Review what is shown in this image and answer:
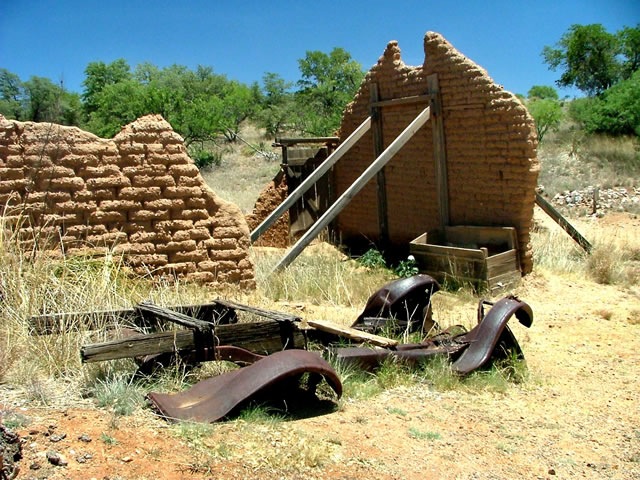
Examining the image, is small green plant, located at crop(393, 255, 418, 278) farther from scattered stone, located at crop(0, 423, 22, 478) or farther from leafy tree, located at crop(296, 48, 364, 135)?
leafy tree, located at crop(296, 48, 364, 135)

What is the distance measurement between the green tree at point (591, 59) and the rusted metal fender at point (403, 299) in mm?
27822

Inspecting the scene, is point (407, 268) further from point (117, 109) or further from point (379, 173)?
point (117, 109)

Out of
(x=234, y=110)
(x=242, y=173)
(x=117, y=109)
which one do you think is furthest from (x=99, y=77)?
(x=242, y=173)

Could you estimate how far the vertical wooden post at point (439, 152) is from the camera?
9.52 metres

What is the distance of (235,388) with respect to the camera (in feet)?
12.9

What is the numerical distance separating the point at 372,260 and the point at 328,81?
28.6 metres

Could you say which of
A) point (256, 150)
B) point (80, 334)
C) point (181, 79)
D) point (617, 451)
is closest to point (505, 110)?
point (617, 451)

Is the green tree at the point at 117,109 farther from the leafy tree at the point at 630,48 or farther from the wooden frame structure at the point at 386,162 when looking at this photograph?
the leafy tree at the point at 630,48

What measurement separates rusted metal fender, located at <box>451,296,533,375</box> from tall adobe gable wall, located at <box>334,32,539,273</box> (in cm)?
357

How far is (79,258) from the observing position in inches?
256

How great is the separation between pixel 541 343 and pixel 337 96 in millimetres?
29686

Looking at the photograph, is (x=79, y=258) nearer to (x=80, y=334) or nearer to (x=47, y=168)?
(x=47, y=168)

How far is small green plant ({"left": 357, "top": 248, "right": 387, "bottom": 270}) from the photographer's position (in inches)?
396

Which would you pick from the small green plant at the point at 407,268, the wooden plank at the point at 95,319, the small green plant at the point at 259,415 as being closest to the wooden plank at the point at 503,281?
the small green plant at the point at 407,268
